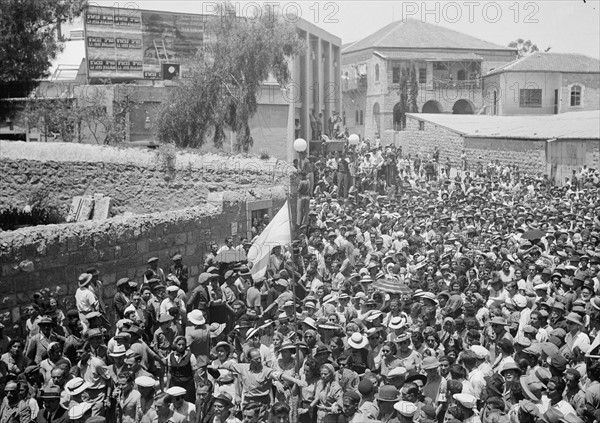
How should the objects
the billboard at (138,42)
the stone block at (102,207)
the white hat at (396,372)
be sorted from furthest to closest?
the billboard at (138,42), the stone block at (102,207), the white hat at (396,372)

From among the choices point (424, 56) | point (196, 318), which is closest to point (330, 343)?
point (196, 318)

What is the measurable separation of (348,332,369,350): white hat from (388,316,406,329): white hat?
83 centimetres

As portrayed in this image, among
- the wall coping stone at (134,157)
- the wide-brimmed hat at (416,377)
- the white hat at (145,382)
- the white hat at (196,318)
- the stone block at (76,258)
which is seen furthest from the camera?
the wall coping stone at (134,157)

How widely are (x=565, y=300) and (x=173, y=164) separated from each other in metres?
12.0

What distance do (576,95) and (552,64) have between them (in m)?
2.95

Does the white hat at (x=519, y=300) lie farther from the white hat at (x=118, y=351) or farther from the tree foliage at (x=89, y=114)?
the tree foliage at (x=89, y=114)

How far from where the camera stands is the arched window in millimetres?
59094

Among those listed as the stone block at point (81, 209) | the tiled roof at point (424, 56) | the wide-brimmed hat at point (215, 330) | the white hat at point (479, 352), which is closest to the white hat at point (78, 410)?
the wide-brimmed hat at point (215, 330)

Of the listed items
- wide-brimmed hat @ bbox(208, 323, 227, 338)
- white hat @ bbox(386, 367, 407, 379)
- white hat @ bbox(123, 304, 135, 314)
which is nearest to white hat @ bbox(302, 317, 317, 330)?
wide-brimmed hat @ bbox(208, 323, 227, 338)

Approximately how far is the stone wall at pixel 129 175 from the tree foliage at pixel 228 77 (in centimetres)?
702

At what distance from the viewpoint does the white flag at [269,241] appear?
42.3ft

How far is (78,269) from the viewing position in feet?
39.7

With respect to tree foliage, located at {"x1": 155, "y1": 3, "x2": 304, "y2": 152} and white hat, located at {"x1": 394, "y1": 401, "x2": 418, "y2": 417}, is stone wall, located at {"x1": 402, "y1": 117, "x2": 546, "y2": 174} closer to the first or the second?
tree foliage, located at {"x1": 155, "y1": 3, "x2": 304, "y2": 152}

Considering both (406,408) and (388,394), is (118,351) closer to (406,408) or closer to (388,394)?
(388,394)
